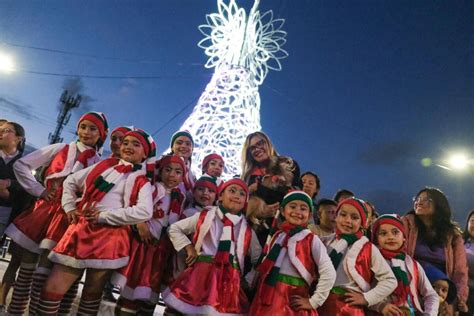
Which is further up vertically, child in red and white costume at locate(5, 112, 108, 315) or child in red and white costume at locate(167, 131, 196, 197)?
child in red and white costume at locate(167, 131, 196, 197)

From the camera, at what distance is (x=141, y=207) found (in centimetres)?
228

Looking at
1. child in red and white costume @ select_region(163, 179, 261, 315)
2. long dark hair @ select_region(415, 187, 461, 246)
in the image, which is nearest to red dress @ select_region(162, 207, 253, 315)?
child in red and white costume @ select_region(163, 179, 261, 315)

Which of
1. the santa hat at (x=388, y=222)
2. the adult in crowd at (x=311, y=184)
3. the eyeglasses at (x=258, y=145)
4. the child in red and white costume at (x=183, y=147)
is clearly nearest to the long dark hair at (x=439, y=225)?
the santa hat at (x=388, y=222)

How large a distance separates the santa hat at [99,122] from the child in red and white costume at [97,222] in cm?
44

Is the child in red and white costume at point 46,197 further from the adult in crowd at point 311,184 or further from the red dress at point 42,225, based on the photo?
the adult in crowd at point 311,184

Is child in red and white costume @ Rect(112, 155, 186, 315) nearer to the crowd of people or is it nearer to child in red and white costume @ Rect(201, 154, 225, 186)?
the crowd of people

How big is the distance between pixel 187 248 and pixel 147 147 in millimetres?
902

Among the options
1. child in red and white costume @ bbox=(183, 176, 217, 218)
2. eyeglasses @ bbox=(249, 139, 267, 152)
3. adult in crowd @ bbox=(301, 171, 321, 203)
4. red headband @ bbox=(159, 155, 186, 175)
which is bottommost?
child in red and white costume @ bbox=(183, 176, 217, 218)

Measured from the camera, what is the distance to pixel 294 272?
7.34 ft

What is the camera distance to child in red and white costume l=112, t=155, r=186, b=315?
237cm

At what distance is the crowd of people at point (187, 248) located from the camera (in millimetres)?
2164

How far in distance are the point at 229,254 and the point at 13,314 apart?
178cm

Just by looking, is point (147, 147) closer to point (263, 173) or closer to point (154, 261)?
point (154, 261)

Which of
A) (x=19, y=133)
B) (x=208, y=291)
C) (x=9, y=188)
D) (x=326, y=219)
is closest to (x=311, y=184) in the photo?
(x=326, y=219)
